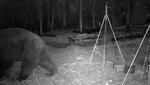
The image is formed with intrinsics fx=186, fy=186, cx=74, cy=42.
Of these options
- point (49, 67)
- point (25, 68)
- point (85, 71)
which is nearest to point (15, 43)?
point (25, 68)

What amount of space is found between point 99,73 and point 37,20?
29.2 feet

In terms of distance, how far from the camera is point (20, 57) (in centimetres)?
496

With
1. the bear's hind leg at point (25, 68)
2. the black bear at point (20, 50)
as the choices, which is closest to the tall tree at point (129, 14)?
the black bear at point (20, 50)

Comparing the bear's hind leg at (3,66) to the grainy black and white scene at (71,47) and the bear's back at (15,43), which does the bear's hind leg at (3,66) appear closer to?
the grainy black and white scene at (71,47)

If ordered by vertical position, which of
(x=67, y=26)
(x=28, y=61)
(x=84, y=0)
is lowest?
(x=67, y=26)

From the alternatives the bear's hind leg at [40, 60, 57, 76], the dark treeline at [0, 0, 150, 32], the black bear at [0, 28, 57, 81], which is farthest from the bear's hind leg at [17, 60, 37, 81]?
the dark treeline at [0, 0, 150, 32]

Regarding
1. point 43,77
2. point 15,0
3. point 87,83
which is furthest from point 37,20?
point 87,83

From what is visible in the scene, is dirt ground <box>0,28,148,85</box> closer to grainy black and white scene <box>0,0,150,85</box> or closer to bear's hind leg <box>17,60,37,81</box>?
grainy black and white scene <box>0,0,150,85</box>

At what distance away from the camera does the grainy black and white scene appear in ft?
16.1

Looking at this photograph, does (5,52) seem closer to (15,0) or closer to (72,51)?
(72,51)

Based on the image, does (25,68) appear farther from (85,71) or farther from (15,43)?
(85,71)

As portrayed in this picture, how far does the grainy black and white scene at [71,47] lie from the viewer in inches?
193

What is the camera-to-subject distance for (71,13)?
1510cm

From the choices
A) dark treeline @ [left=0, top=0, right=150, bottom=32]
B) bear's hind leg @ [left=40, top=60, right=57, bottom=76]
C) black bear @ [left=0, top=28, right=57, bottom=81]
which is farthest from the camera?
dark treeline @ [left=0, top=0, right=150, bottom=32]
